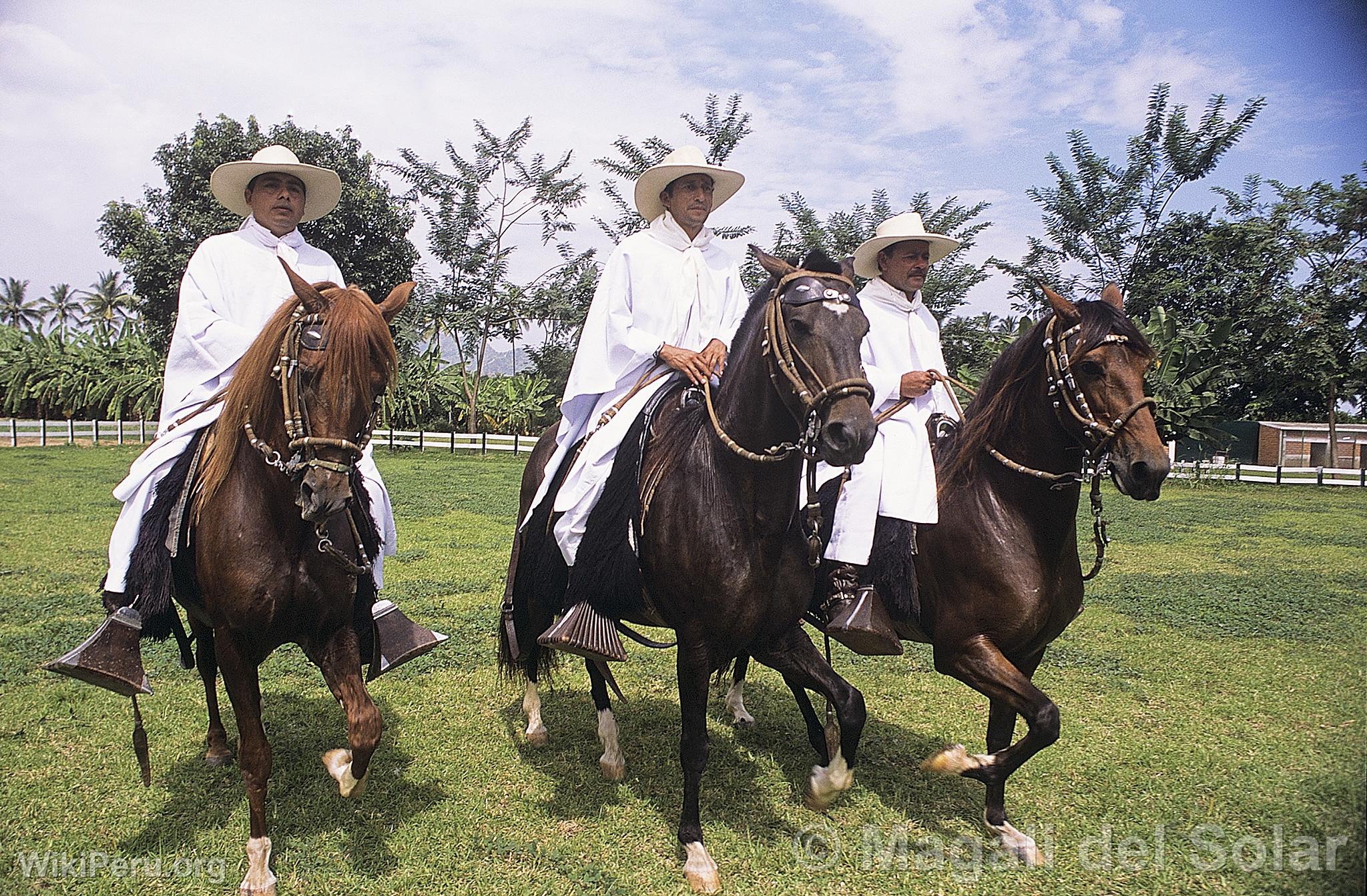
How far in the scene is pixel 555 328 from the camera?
1258 inches

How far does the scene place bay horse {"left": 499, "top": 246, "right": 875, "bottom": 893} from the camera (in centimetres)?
330

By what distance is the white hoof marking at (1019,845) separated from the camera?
392 cm

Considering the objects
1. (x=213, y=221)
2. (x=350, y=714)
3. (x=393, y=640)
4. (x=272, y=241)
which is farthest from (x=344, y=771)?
(x=213, y=221)

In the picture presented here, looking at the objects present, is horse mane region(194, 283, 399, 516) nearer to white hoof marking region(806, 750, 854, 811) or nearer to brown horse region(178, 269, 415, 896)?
brown horse region(178, 269, 415, 896)

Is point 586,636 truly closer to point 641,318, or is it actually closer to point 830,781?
point 830,781

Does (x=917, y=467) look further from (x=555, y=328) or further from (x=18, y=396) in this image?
(x=18, y=396)

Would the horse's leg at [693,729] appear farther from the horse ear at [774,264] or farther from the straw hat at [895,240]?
the straw hat at [895,240]

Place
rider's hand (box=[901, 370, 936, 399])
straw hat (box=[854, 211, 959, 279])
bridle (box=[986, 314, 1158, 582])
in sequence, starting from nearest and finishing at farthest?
bridle (box=[986, 314, 1158, 582]), rider's hand (box=[901, 370, 936, 399]), straw hat (box=[854, 211, 959, 279])

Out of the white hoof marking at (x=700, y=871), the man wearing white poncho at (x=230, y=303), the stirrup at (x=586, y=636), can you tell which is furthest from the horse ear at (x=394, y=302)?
the white hoof marking at (x=700, y=871)

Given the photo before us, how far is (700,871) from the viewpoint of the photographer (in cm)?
372

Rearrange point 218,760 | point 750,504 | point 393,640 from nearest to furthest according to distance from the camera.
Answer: point 750,504 < point 393,640 < point 218,760

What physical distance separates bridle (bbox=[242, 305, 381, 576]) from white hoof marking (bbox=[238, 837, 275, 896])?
1.26 m

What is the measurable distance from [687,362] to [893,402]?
135cm

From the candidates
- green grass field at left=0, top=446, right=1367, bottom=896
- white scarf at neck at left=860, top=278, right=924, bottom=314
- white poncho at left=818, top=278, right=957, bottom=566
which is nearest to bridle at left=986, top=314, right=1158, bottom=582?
white poncho at left=818, top=278, right=957, bottom=566
